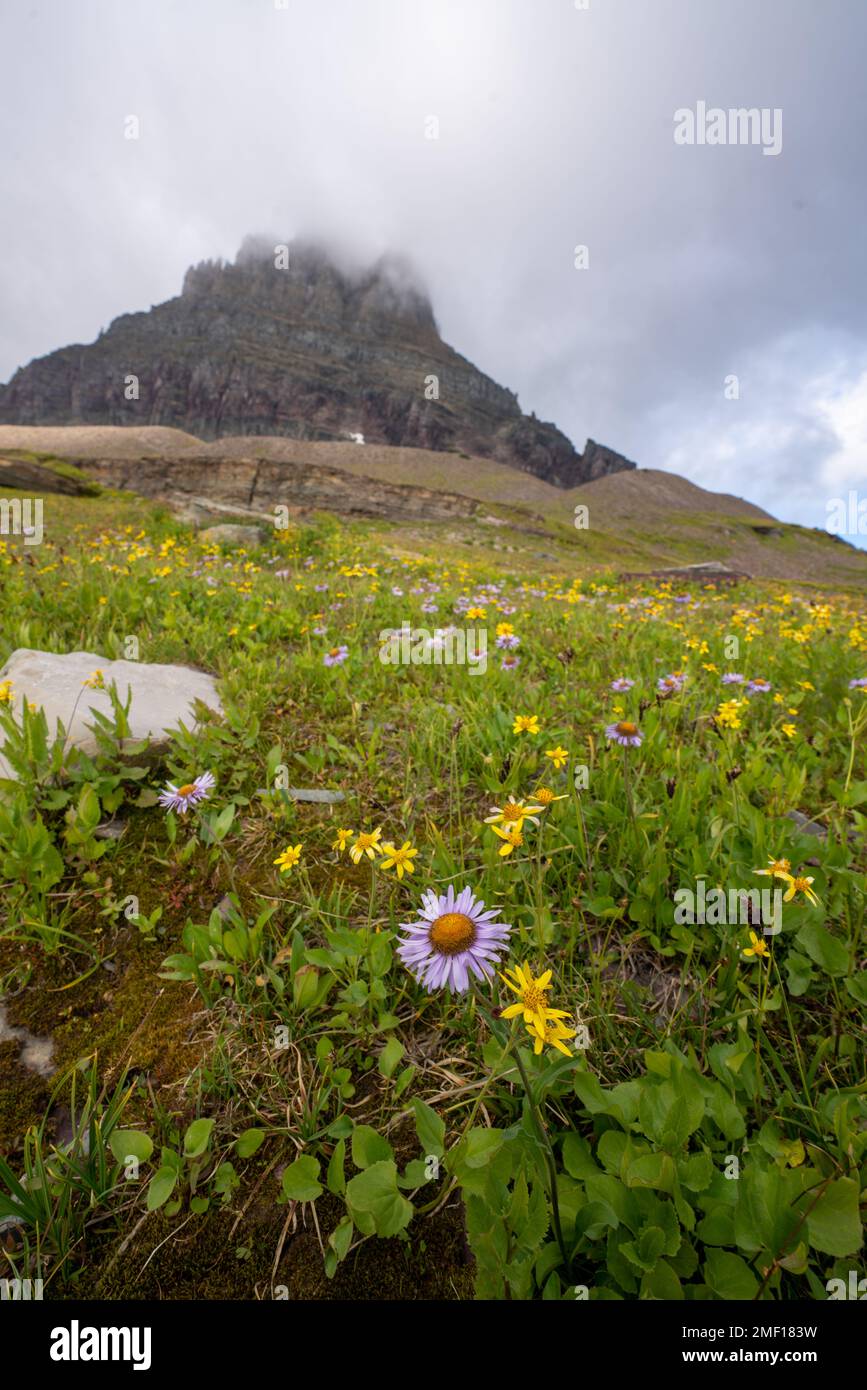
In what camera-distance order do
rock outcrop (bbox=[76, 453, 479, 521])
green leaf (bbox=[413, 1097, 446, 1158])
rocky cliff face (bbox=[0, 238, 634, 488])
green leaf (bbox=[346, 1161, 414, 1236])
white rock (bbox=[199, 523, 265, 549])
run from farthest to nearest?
rocky cliff face (bbox=[0, 238, 634, 488]) < rock outcrop (bbox=[76, 453, 479, 521]) < white rock (bbox=[199, 523, 265, 549]) < green leaf (bbox=[413, 1097, 446, 1158]) < green leaf (bbox=[346, 1161, 414, 1236])

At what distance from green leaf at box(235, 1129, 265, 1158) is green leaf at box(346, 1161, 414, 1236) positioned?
0.31 meters

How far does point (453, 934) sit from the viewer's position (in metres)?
1.26

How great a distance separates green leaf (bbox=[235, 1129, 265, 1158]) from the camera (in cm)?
124

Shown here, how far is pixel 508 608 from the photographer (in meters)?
5.78

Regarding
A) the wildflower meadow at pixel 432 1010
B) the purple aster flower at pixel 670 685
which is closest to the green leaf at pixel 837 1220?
the wildflower meadow at pixel 432 1010

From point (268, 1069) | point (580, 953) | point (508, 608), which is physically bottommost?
point (268, 1069)

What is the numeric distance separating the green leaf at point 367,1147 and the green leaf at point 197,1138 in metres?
0.37

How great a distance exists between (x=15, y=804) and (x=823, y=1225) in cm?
262

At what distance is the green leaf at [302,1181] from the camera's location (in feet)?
3.66

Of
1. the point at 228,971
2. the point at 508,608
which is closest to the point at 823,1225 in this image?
the point at 228,971

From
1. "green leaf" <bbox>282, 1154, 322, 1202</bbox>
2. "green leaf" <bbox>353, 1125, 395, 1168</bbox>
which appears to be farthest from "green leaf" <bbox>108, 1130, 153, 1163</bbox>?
"green leaf" <bbox>353, 1125, 395, 1168</bbox>

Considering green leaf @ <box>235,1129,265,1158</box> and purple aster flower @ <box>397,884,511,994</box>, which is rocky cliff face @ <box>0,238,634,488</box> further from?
green leaf @ <box>235,1129,265,1158</box>

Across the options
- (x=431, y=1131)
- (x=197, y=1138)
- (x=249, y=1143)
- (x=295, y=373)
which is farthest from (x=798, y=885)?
(x=295, y=373)
